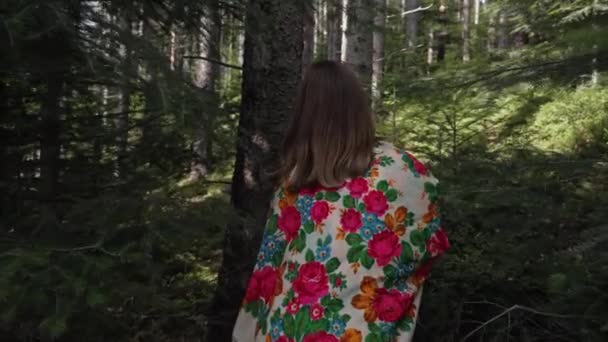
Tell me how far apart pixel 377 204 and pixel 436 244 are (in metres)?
0.30

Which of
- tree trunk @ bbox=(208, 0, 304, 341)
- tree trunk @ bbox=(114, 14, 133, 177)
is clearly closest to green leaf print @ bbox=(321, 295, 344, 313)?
tree trunk @ bbox=(114, 14, 133, 177)

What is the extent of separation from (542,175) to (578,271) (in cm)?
57

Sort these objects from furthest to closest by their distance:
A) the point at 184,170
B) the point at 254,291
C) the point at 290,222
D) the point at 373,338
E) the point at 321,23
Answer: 1. the point at 321,23
2. the point at 184,170
3. the point at 254,291
4. the point at 290,222
5. the point at 373,338

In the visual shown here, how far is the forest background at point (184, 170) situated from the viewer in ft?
8.06

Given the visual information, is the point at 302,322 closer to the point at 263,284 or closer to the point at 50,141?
the point at 263,284

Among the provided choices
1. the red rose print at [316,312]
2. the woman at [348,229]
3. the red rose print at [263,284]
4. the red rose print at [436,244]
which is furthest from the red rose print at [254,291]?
the red rose print at [436,244]

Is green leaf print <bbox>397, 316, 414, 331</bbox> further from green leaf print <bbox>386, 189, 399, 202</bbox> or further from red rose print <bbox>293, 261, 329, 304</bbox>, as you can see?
green leaf print <bbox>386, 189, 399, 202</bbox>

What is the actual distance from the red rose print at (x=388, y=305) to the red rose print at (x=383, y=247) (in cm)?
11

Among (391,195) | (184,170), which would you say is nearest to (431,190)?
(391,195)

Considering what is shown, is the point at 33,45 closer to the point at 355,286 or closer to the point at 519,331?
the point at 355,286

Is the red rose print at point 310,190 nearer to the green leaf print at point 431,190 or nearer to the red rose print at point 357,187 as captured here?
the red rose print at point 357,187

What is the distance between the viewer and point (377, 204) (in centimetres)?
236

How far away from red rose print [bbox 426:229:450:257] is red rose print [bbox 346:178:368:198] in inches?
12.6

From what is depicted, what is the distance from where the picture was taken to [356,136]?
242 cm
